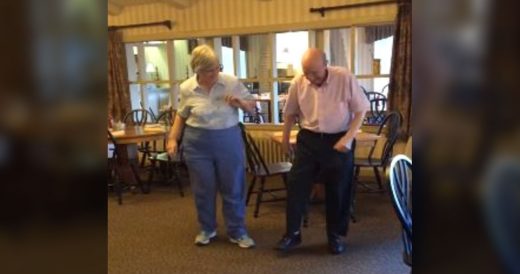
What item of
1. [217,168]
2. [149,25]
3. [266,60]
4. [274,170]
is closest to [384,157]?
[274,170]

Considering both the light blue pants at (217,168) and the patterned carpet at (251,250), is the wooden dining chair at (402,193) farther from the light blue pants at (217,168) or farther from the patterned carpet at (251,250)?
the light blue pants at (217,168)

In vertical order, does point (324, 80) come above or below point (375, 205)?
above

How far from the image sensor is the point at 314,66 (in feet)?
8.80

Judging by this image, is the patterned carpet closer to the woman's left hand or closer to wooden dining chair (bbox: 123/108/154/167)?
the woman's left hand

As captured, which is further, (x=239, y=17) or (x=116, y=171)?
(x=239, y=17)

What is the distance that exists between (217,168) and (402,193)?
1.52 m

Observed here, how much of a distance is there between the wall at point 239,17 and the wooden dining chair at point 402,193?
135 inches

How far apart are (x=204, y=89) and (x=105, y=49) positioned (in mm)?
2463

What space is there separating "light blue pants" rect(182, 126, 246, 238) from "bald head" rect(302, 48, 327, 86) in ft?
1.93

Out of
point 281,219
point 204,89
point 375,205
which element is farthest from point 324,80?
point 375,205

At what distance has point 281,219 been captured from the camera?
3.70 m

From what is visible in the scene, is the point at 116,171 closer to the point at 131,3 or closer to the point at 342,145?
the point at 342,145

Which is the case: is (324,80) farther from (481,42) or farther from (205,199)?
(481,42)

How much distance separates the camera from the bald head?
2.69 meters
